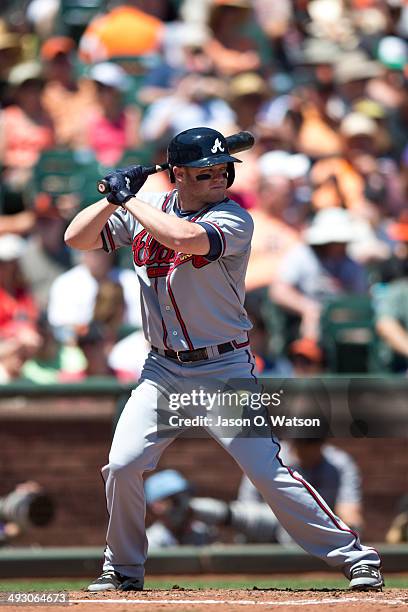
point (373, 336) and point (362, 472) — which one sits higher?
point (373, 336)

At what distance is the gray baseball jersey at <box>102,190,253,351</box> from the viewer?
4867 millimetres

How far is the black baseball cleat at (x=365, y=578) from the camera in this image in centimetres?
501

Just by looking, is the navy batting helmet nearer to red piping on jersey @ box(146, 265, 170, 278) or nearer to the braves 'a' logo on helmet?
the braves 'a' logo on helmet

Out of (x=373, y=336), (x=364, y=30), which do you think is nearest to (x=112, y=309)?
(x=373, y=336)

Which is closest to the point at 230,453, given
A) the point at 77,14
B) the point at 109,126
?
the point at 109,126

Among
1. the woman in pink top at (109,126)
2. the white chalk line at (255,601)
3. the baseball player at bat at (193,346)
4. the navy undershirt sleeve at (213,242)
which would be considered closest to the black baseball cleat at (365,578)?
the baseball player at bat at (193,346)

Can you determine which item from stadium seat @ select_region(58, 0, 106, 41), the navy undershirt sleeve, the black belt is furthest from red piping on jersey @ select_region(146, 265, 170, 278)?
stadium seat @ select_region(58, 0, 106, 41)

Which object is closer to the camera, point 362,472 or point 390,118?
point 362,472

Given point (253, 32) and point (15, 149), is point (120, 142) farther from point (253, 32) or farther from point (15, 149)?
point (253, 32)

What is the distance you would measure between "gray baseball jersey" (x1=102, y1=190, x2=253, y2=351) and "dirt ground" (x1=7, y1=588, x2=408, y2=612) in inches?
37.3

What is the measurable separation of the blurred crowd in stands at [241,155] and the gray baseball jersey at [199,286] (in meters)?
2.98

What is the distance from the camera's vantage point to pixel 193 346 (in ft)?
16.1

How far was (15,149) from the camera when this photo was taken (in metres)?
9.80

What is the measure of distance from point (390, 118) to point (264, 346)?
3393 millimetres
